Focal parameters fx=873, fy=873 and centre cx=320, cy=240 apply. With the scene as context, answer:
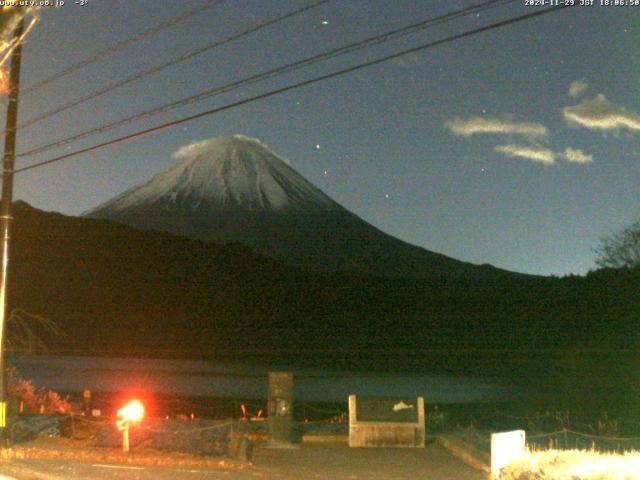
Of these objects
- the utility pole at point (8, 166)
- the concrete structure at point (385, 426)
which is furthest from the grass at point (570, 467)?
the utility pole at point (8, 166)

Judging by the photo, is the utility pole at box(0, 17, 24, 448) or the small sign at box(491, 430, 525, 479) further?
the utility pole at box(0, 17, 24, 448)

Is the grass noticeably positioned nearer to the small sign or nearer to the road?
the small sign

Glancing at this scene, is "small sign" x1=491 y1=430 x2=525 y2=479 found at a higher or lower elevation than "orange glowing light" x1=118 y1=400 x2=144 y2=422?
lower

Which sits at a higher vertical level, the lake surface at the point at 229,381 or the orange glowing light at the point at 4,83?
the orange glowing light at the point at 4,83

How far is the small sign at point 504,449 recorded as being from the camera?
39.4ft

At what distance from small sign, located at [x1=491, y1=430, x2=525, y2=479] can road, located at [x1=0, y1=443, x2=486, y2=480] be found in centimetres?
125

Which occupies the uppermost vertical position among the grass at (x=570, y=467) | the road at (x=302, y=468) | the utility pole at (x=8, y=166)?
the utility pole at (x=8, y=166)

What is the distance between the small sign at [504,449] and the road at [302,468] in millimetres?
1247

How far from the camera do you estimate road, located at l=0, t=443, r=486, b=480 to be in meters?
13.2

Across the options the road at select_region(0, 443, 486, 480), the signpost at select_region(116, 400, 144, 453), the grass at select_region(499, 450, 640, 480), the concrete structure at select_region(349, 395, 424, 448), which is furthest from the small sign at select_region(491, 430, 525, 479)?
the signpost at select_region(116, 400, 144, 453)

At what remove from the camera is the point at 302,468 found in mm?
14867

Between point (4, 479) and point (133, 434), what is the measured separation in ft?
29.6

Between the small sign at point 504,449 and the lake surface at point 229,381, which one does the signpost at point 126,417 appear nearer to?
the small sign at point 504,449

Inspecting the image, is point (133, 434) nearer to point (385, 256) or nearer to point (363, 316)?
point (363, 316)
